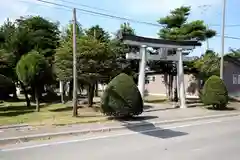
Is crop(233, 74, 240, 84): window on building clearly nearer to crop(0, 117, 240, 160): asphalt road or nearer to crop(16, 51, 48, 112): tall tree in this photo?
crop(16, 51, 48, 112): tall tree

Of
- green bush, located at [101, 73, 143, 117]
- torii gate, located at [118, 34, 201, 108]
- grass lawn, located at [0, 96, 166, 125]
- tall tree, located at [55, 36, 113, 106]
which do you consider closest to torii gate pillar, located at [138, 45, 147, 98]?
torii gate, located at [118, 34, 201, 108]

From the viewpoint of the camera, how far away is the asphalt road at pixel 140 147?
27.2 feet

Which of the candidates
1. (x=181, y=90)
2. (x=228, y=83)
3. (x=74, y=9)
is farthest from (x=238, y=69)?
(x=74, y=9)

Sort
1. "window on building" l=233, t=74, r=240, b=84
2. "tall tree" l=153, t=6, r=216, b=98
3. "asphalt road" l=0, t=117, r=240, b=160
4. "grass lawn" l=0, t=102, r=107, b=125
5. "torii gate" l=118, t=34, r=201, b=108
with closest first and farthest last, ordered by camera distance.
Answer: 1. "asphalt road" l=0, t=117, r=240, b=160
2. "grass lawn" l=0, t=102, r=107, b=125
3. "torii gate" l=118, t=34, r=201, b=108
4. "tall tree" l=153, t=6, r=216, b=98
5. "window on building" l=233, t=74, r=240, b=84

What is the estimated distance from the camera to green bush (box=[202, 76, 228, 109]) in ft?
68.1

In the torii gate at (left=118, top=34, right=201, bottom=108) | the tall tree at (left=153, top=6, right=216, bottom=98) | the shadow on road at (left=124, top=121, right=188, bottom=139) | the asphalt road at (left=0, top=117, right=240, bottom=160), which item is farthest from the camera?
the tall tree at (left=153, top=6, right=216, bottom=98)

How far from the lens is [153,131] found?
497 inches

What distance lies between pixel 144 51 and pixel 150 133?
9.83 m

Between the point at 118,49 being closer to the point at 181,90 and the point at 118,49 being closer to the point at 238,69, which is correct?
the point at 181,90

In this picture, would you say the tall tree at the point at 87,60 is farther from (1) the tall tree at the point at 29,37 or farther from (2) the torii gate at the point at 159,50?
(1) the tall tree at the point at 29,37

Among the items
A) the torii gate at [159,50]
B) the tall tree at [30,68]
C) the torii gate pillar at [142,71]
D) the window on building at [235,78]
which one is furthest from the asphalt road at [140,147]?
the window on building at [235,78]

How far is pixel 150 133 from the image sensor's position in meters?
12.2

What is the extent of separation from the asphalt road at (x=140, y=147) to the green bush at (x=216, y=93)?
26.5 feet

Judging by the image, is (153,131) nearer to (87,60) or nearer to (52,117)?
(52,117)
